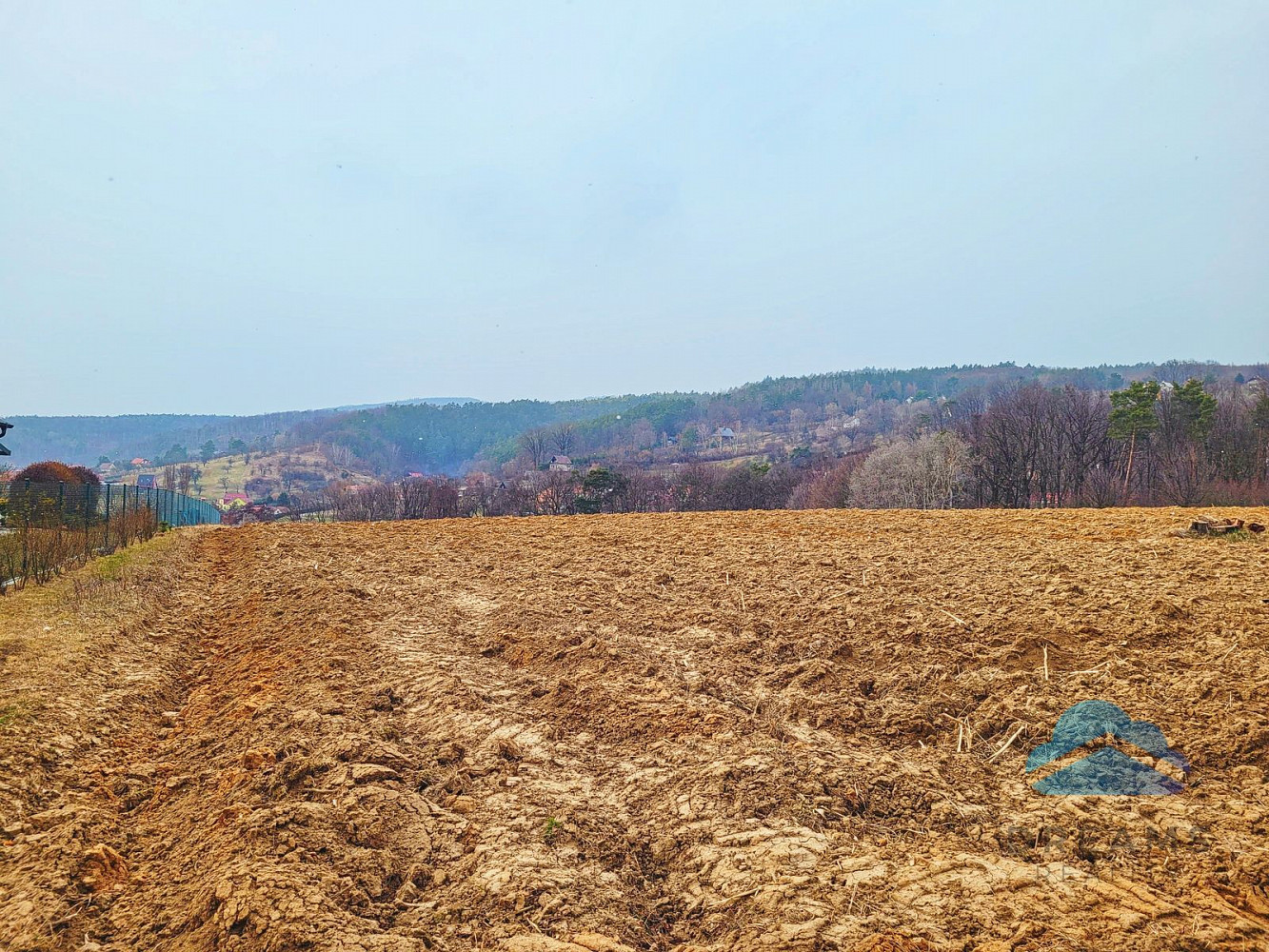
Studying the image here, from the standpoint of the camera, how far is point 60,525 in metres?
15.2

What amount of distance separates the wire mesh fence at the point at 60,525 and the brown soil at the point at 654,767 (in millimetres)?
3280

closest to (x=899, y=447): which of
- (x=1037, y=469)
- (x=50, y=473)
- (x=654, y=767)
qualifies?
(x=1037, y=469)

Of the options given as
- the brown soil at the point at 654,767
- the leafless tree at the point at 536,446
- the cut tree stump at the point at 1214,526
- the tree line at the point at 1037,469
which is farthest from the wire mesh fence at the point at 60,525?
the leafless tree at the point at 536,446

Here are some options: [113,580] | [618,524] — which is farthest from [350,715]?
[618,524]

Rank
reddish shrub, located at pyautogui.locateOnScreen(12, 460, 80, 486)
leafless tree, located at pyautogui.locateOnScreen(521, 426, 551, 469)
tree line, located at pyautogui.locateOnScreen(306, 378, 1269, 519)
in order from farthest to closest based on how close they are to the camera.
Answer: leafless tree, located at pyautogui.locateOnScreen(521, 426, 551, 469)
tree line, located at pyautogui.locateOnScreen(306, 378, 1269, 519)
reddish shrub, located at pyautogui.locateOnScreen(12, 460, 80, 486)

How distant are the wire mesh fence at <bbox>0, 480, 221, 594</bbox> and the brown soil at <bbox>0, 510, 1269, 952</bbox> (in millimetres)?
3280

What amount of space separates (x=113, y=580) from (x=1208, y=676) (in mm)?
15988

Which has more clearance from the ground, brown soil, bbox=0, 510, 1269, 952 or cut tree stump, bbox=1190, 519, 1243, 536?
cut tree stump, bbox=1190, 519, 1243, 536

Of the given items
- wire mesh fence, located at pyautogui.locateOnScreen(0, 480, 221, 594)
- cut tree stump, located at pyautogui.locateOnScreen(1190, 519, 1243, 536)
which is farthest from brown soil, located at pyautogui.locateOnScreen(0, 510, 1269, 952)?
wire mesh fence, located at pyautogui.locateOnScreen(0, 480, 221, 594)

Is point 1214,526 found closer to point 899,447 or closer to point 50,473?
point 899,447

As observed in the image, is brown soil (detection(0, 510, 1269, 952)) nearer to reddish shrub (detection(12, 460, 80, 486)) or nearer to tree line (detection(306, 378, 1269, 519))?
reddish shrub (detection(12, 460, 80, 486))

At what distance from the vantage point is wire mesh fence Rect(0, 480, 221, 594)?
12781 millimetres

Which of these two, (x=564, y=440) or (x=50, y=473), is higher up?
(x=564, y=440)

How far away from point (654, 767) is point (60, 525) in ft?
54.4
